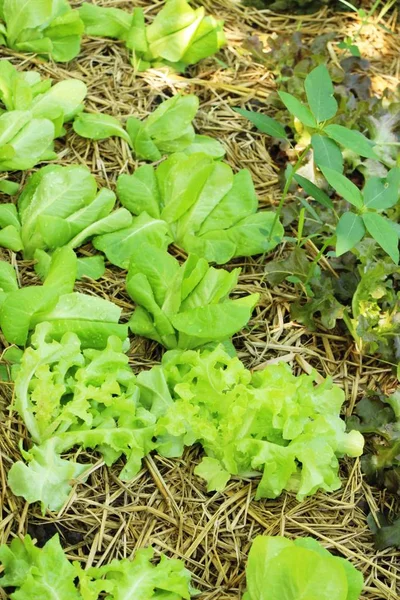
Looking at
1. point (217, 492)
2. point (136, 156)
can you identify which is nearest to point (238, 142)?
point (136, 156)

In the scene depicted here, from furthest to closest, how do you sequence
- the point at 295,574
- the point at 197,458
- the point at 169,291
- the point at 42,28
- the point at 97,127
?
1. the point at 42,28
2. the point at 97,127
3. the point at 169,291
4. the point at 197,458
5. the point at 295,574

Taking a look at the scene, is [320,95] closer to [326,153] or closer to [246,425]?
[326,153]

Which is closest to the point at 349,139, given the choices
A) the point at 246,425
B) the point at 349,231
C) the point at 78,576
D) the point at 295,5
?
the point at 349,231

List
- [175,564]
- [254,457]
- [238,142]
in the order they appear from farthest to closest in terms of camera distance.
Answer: [238,142] < [254,457] < [175,564]

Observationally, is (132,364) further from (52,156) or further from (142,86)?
(142,86)

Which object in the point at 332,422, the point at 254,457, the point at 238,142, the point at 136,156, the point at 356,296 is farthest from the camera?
the point at 238,142

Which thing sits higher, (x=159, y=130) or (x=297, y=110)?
(x=297, y=110)
